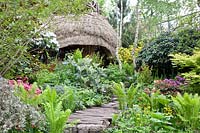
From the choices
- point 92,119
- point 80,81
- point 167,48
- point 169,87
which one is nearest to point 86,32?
point 167,48

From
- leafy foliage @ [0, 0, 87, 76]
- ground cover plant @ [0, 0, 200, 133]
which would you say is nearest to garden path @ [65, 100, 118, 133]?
ground cover plant @ [0, 0, 200, 133]

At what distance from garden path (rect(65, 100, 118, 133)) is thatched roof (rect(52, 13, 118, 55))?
4717mm

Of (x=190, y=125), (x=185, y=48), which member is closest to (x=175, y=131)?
(x=190, y=125)

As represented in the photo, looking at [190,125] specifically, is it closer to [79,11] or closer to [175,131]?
[175,131]

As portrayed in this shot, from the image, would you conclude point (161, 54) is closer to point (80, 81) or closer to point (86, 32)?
point (80, 81)

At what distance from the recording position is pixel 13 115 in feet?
11.6

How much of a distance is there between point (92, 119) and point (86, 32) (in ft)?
21.7

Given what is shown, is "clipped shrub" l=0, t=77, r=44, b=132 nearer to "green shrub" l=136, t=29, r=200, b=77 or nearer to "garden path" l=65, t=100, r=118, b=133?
"garden path" l=65, t=100, r=118, b=133

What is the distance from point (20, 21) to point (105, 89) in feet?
10.4

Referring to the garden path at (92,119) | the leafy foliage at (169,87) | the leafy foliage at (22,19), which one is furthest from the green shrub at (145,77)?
the leafy foliage at (22,19)

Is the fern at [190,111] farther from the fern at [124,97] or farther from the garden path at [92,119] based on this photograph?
the fern at [124,97]

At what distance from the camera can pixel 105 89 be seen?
25.9 feet

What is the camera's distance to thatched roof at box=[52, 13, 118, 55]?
10.9 m

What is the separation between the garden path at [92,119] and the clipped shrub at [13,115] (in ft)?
2.60
